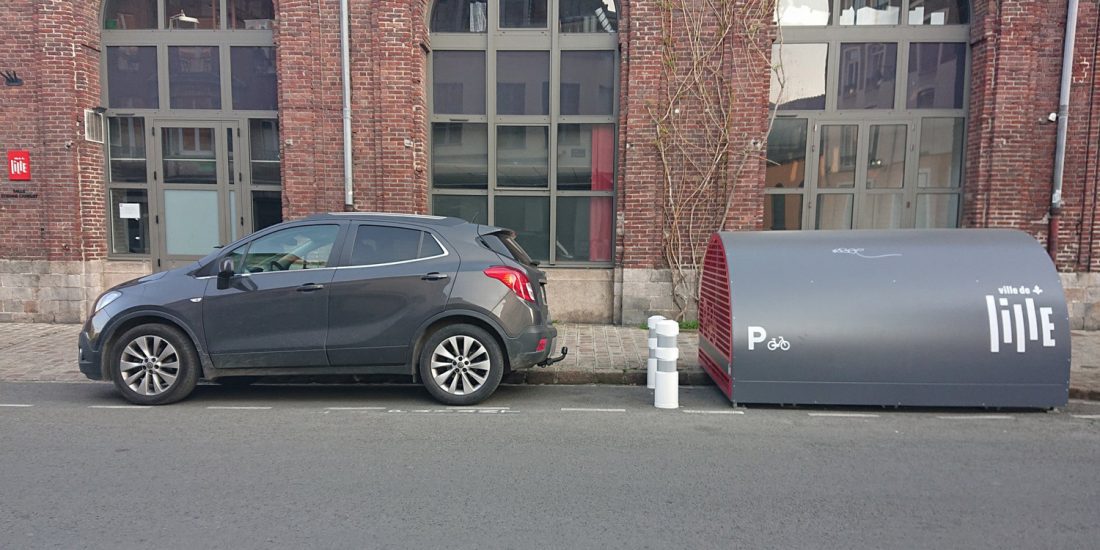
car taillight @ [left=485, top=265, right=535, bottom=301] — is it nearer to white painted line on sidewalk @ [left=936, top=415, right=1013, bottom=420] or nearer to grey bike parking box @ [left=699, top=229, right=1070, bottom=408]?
grey bike parking box @ [left=699, top=229, right=1070, bottom=408]

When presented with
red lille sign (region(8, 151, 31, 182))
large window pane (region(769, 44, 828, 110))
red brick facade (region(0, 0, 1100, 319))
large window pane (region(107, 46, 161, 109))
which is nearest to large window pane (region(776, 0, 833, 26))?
large window pane (region(769, 44, 828, 110))

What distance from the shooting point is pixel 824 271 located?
20.1 ft

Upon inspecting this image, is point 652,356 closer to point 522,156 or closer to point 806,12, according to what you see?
point 522,156

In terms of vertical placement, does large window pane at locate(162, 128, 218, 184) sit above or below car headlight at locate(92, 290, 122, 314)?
above

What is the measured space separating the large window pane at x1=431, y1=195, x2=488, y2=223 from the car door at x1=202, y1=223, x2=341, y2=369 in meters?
4.81

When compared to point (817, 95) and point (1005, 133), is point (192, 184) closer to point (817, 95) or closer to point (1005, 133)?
point (817, 95)

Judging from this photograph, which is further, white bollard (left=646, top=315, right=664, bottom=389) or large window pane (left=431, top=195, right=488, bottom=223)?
large window pane (left=431, top=195, right=488, bottom=223)

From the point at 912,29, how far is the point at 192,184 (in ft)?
38.9

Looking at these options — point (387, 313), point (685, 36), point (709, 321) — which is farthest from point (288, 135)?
point (709, 321)

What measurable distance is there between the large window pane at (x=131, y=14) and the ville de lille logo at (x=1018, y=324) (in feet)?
40.9

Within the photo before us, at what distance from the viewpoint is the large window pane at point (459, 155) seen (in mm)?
10844

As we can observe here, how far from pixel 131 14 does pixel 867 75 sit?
12017 mm

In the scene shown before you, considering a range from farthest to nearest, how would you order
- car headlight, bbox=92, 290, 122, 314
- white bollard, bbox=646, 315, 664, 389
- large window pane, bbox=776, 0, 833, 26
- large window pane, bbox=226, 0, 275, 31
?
large window pane, bbox=226, 0, 275, 31 → large window pane, bbox=776, 0, 833, 26 → white bollard, bbox=646, 315, 664, 389 → car headlight, bbox=92, 290, 122, 314

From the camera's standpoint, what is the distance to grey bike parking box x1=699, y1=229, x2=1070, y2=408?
5828 mm
